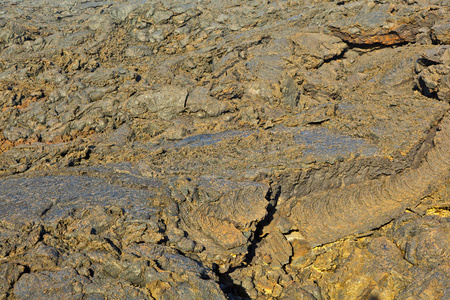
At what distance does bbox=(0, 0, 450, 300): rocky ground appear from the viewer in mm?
4309

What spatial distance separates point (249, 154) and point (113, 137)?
2.97 m

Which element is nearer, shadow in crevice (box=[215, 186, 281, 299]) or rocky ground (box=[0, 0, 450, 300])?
rocky ground (box=[0, 0, 450, 300])

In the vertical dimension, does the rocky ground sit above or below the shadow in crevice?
above

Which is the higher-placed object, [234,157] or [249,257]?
[234,157]

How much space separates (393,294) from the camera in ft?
15.1

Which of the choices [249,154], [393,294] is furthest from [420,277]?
[249,154]

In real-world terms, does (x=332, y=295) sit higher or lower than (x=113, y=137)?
lower

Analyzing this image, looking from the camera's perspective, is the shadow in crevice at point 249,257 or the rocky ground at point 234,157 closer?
the rocky ground at point 234,157

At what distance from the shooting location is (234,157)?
19.5 feet

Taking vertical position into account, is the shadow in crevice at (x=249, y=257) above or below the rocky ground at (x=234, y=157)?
below

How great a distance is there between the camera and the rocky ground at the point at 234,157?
431 cm

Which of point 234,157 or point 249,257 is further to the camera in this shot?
point 234,157

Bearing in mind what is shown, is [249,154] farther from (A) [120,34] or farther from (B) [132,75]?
(A) [120,34]

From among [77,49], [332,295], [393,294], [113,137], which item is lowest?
[332,295]
